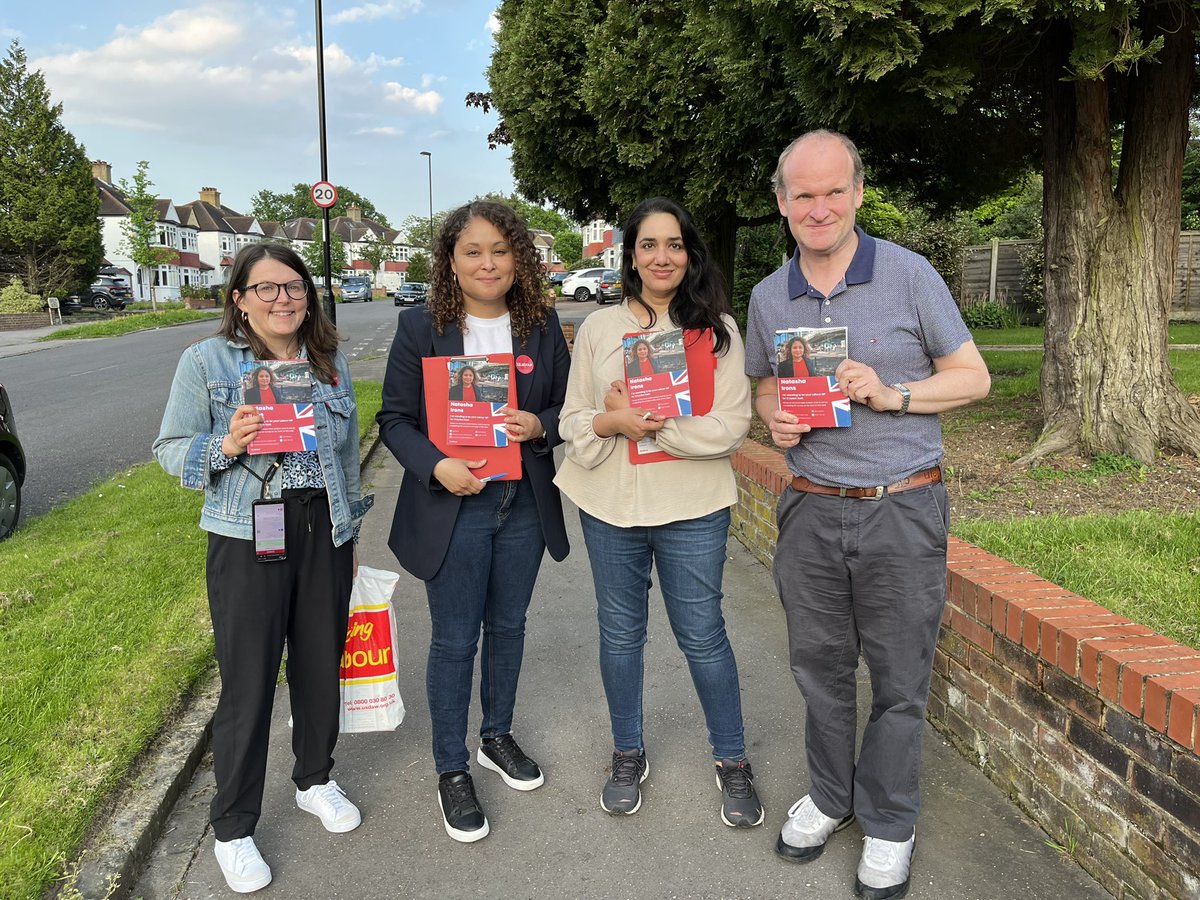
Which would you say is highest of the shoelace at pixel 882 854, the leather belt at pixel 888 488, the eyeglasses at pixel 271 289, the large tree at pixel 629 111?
the large tree at pixel 629 111

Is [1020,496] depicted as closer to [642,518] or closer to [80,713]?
[642,518]

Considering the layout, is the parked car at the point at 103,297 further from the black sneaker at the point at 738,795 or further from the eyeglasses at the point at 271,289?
the black sneaker at the point at 738,795

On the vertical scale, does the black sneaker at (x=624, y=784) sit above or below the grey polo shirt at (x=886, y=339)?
below

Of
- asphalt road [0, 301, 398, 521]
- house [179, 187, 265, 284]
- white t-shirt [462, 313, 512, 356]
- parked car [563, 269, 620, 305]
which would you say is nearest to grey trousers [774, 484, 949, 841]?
white t-shirt [462, 313, 512, 356]

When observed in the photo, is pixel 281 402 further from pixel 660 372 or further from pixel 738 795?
pixel 738 795

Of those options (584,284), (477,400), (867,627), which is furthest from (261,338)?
(584,284)

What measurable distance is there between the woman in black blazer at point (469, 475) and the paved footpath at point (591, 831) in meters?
0.21

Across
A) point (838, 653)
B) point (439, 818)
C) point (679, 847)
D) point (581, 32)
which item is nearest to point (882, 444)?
point (838, 653)

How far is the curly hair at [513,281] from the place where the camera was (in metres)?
2.87

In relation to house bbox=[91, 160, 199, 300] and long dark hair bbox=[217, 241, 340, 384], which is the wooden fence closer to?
long dark hair bbox=[217, 241, 340, 384]

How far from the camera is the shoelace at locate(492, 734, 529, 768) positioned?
3277 mm

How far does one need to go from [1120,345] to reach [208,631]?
5.73m

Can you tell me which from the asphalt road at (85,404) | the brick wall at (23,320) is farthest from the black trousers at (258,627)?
the brick wall at (23,320)

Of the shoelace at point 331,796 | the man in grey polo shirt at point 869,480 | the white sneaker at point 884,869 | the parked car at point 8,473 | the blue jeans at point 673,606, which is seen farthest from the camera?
the parked car at point 8,473
